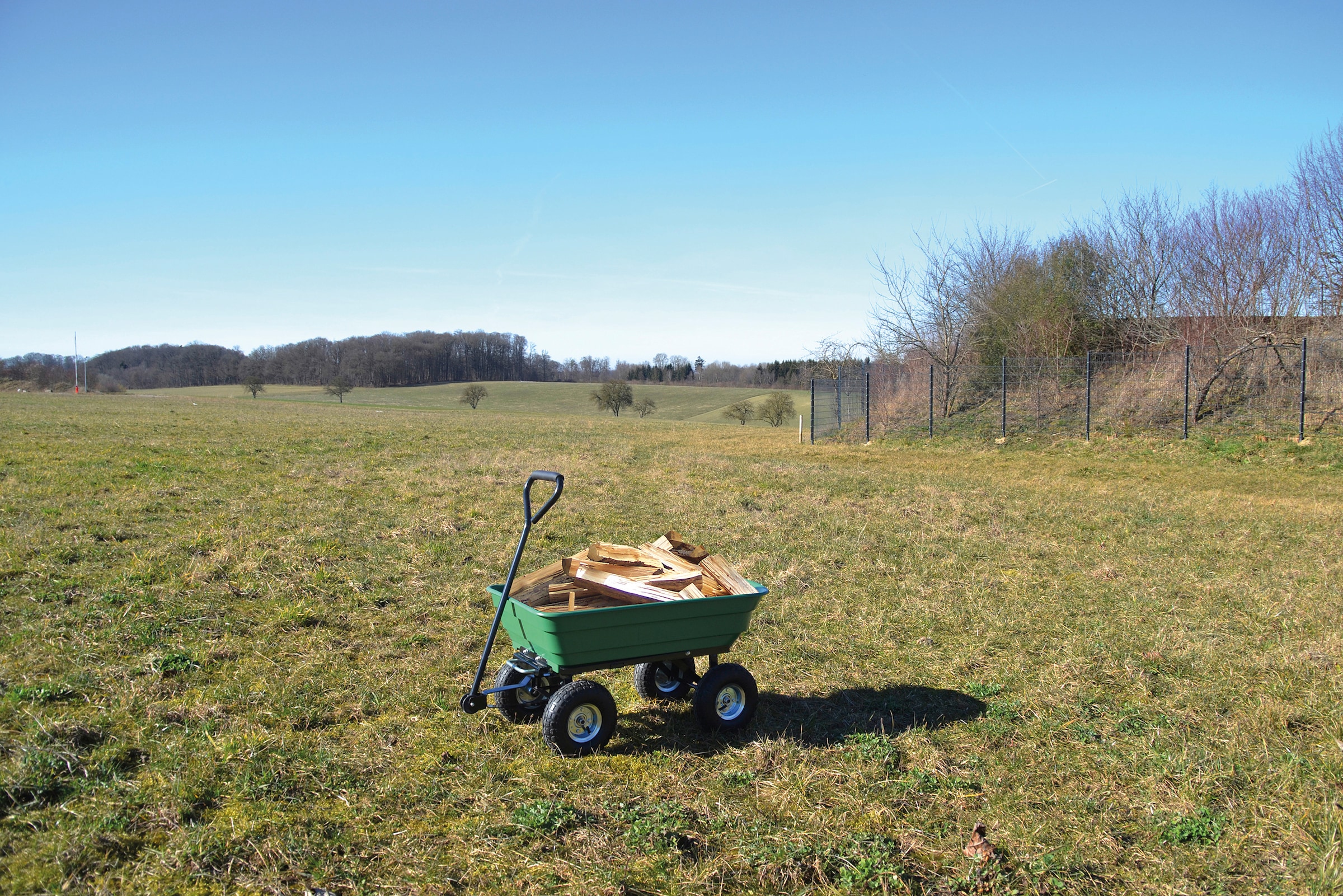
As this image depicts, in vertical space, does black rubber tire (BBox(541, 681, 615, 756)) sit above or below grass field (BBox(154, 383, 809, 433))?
below

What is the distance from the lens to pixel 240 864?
3045mm

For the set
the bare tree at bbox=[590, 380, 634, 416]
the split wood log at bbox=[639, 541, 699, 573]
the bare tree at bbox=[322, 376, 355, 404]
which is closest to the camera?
the split wood log at bbox=[639, 541, 699, 573]

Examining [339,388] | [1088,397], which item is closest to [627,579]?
[1088,397]

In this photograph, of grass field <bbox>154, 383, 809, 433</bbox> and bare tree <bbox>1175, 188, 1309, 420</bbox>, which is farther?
grass field <bbox>154, 383, 809, 433</bbox>

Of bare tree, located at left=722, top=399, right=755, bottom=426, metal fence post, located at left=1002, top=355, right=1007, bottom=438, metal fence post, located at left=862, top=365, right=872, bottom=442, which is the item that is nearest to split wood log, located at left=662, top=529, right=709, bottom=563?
metal fence post, located at left=1002, top=355, right=1007, bottom=438

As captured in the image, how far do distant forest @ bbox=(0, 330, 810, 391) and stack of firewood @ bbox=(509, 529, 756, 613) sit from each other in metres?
101

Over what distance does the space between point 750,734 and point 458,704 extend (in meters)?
1.83

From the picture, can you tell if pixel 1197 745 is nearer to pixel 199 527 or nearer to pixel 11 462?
pixel 199 527

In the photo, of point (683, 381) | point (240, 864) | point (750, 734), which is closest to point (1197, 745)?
point (750, 734)

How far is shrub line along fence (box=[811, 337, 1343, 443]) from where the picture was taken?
776 inches

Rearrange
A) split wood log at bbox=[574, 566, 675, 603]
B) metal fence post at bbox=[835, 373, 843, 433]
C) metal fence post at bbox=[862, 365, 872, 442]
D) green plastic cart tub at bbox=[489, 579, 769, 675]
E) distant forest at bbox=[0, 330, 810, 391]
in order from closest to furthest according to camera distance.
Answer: green plastic cart tub at bbox=[489, 579, 769, 675] < split wood log at bbox=[574, 566, 675, 603] < metal fence post at bbox=[862, 365, 872, 442] < metal fence post at bbox=[835, 373, 843, 433] < distant forest at bbox=[0, 330, 810, 391]

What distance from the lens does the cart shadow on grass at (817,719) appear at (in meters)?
4.44

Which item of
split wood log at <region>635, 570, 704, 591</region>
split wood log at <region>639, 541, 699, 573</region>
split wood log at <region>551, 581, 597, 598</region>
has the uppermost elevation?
split wood log at <region>639, 541, 699, 573</region>

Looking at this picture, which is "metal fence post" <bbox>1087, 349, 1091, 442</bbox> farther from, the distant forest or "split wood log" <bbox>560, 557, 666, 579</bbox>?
the distant forest
